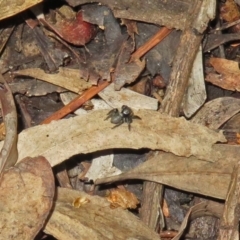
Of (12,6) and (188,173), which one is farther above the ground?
(12,6)

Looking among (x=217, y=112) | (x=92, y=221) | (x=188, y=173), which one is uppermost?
(x=217, y=112)

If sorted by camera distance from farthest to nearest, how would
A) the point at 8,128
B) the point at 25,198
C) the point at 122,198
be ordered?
the point at 122,198, the point at 8,128, the point at 25,198

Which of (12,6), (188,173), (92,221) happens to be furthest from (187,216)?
(12,6)

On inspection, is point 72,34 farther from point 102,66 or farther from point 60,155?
point 60,155

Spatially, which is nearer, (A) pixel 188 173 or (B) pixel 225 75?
(A) pixel 188 173

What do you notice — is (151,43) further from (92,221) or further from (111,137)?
(92,221)

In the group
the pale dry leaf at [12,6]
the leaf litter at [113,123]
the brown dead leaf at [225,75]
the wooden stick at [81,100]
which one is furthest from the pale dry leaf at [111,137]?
the pale dry leaf at [12,6]

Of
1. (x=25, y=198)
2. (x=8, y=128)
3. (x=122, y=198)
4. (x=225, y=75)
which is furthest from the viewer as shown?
(x=225, y=75)

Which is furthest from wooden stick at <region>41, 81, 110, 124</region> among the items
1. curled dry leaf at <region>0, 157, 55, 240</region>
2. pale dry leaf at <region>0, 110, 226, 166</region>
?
curled dry leaf at <region>0, 157, 55, 240</region>
